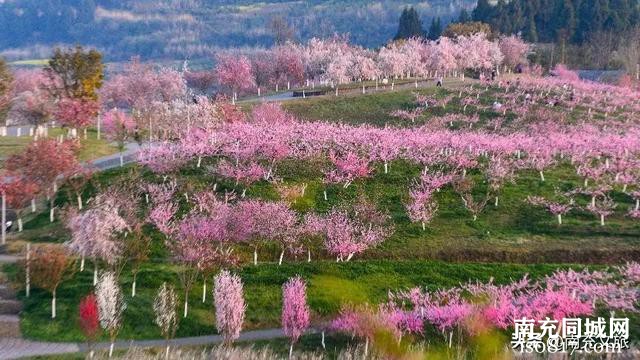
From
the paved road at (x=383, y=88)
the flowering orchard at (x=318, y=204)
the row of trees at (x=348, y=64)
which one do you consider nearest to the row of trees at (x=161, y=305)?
the flowering orchard at (x=318, y=204)

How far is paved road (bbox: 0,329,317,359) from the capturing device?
96.6 feet

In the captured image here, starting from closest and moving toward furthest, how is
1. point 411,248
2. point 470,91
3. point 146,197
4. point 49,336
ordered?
point 49,336 < point 411,248 < point 146,197 < point 470,91

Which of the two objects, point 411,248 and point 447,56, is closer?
point 411,248

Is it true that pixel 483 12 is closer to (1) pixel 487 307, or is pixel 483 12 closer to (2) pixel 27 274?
(1) pixel 487 307

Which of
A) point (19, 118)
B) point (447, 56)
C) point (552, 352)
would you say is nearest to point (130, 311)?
point (552, 352)

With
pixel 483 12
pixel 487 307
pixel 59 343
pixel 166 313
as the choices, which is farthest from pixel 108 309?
pixel 483 12

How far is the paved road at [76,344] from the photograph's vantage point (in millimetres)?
29453

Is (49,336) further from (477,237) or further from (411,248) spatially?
(477,237)

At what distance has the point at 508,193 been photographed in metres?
47.2

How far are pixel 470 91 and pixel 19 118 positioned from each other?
53.8 m

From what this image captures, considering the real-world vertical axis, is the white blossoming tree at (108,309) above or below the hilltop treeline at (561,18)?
below

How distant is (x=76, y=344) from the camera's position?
30.5 metres

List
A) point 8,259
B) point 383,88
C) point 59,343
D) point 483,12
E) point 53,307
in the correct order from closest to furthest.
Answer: point 59,343, point 53,307, point 8,259, point 383,88, point 483,12

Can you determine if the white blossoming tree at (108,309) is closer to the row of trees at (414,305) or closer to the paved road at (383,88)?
the row of trees at (414,305)
